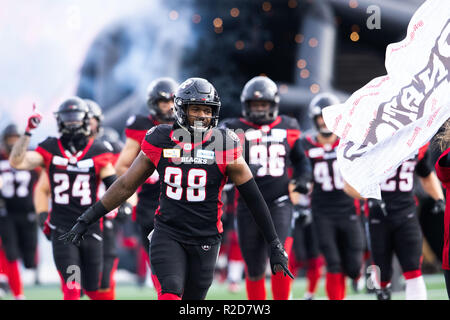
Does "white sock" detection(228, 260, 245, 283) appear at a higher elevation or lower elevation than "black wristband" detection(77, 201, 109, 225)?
lower

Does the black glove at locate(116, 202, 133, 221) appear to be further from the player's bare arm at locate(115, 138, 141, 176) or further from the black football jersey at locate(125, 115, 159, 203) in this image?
the player's bare arm at locate(115, 138, 141, 176)

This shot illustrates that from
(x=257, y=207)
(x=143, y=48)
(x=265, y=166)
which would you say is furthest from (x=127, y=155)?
(x=143, y=48)

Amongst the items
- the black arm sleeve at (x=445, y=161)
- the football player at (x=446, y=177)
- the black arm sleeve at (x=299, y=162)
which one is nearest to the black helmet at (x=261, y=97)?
the black arm sleeve at (x=299, y=162)


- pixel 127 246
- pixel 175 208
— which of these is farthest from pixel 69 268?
pixel 127 246

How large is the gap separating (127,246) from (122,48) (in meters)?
3.46

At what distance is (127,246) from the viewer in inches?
531

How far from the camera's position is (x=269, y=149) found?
691 cm

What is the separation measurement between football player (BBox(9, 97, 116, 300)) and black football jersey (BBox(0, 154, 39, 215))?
12.2ft

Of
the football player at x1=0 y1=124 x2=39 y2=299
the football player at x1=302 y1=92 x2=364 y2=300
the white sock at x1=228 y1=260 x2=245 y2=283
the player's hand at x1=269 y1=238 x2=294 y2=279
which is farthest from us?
the white sock at x1=228 y1=260 x2=245 y2=283

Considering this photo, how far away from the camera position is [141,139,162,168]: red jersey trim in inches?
194

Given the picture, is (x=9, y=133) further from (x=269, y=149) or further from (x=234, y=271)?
(x=269, y=149)

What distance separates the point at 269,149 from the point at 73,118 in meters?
1.70

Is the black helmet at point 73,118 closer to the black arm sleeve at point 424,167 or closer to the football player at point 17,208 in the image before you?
the black arm sleeve at point 424,167

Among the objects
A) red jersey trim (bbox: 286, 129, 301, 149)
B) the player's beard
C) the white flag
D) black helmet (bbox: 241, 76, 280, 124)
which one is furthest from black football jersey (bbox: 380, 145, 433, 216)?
the player's beard
